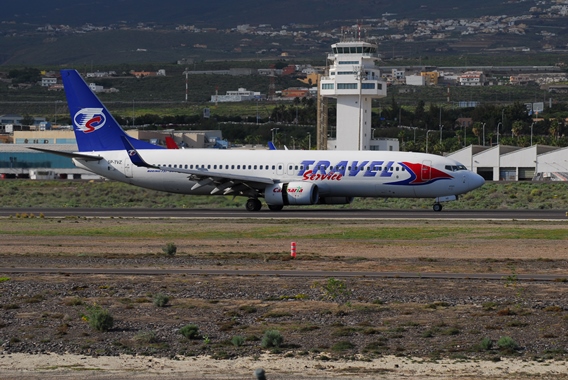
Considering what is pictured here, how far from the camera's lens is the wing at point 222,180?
2346 inches

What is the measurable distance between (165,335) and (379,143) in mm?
112207

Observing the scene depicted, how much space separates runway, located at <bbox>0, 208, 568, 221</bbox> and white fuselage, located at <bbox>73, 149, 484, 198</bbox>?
1367 millimetres

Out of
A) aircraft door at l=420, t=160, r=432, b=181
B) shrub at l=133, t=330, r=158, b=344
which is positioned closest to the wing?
aircraft door at l=420, t=160, r=432, b=181

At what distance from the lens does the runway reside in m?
55.4

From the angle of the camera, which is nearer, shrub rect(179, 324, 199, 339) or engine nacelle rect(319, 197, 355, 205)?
shrub rect(179, 324, 199, 339)

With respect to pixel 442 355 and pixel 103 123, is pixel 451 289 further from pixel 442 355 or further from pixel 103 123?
pixel 103 123

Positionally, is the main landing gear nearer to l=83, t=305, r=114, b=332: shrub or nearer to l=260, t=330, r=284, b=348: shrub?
l=83, t=305, r=114, b=332: shrub

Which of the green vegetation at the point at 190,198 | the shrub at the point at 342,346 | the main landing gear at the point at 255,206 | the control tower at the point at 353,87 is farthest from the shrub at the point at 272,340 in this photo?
the control tower at the point at 353,87

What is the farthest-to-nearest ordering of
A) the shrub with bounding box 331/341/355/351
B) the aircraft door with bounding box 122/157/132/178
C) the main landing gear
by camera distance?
the aircraft door with bounding box 122/157/132/178
the main landing gear
the shrub with bounding box 331/341/355/351

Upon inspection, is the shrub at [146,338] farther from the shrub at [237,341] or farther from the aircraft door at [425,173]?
the aircraft door at [425,173]

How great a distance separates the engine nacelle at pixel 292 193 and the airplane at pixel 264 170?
0.05 m

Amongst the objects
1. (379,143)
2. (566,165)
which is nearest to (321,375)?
(566,165)

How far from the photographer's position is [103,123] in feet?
209

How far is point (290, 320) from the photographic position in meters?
24.4
